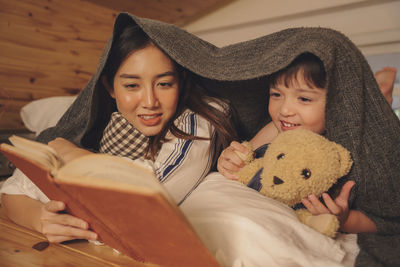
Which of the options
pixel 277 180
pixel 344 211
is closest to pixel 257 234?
pixel 277 180

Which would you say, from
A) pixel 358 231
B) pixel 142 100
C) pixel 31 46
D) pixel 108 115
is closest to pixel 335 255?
pixel 358 231

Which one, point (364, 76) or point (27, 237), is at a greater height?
point (364, 76)

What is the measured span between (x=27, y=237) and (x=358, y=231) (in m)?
0.79

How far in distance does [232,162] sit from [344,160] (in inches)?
10.7

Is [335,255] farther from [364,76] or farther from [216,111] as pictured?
[216,111]

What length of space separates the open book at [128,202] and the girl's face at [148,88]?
1.26ft

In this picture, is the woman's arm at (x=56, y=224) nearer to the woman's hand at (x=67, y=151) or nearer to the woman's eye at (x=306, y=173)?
the woman's hand at (x=67, y=151)

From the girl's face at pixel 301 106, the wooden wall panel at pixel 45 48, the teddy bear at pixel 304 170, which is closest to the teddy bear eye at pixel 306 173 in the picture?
the teddy bear at pixel 304 170

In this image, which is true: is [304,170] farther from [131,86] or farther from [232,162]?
[131,86]

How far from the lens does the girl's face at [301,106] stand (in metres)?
0.70

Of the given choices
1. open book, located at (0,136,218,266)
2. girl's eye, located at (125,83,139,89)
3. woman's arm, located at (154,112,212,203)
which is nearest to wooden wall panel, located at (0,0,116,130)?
girl's eye, located at (125,83,139,89)

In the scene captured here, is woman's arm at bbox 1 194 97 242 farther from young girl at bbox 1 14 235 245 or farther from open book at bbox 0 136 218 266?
open book at bbox 0 136 218 266

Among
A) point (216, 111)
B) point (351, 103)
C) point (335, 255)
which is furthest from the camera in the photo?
point (216, 111)

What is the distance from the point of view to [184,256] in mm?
428
